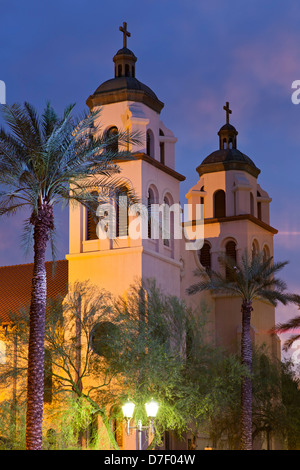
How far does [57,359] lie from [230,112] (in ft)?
77.6

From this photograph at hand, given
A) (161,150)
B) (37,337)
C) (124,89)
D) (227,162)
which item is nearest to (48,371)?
(37,337)

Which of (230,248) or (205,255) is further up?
(230,248)

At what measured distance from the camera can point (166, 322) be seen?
36.2m

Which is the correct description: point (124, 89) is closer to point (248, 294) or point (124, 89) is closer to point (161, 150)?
point (161, 150)

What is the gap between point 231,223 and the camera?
4947 cm

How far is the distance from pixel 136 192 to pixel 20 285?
10671mm

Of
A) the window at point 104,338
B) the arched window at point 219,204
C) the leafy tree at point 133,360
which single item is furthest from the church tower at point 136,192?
the arched window at point 219,204

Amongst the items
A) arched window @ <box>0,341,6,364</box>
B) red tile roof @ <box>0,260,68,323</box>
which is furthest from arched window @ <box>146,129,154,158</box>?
arched window @ <box>0,341,6,364</box>

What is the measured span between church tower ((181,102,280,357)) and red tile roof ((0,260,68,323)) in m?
6.61

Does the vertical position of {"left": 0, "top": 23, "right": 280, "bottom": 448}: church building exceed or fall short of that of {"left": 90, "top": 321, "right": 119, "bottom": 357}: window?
it exceeds it

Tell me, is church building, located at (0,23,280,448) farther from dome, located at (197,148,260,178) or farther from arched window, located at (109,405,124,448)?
arched window, located at (109,405,124,448)

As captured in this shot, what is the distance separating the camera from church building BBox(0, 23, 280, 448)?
39688 mm
